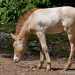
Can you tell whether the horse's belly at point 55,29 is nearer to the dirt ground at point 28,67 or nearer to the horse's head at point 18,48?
the horse's head at point 18,48

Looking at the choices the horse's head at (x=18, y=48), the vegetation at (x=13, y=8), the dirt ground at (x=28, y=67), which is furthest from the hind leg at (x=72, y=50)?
the vegetation at (x=13, y=8)

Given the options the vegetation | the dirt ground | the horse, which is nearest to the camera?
Result: the dirt ground

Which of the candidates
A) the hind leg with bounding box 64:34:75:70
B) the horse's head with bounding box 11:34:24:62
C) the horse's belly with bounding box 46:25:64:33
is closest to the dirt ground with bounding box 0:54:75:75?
the hind leg with bounding box 64:34:75:70

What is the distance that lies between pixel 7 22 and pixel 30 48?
464 cm

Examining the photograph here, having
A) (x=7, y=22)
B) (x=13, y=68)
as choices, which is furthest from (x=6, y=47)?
(x=7, y=22)

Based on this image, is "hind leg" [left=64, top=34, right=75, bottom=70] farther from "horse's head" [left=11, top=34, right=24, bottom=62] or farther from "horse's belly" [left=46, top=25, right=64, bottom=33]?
"horse's head" [left=11, top=34, right=24, bottom=62]

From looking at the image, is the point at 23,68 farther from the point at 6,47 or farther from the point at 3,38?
the point at 3,38

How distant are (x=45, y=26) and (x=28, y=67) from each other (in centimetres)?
104

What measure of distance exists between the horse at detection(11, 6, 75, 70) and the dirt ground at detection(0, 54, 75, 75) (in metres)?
0.19

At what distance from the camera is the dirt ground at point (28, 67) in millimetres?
6781

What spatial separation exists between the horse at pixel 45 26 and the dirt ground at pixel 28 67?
0.19 meters

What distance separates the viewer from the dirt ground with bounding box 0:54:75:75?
6781 mm

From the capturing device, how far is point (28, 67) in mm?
7371

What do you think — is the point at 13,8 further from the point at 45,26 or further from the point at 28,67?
the point at 45,26
